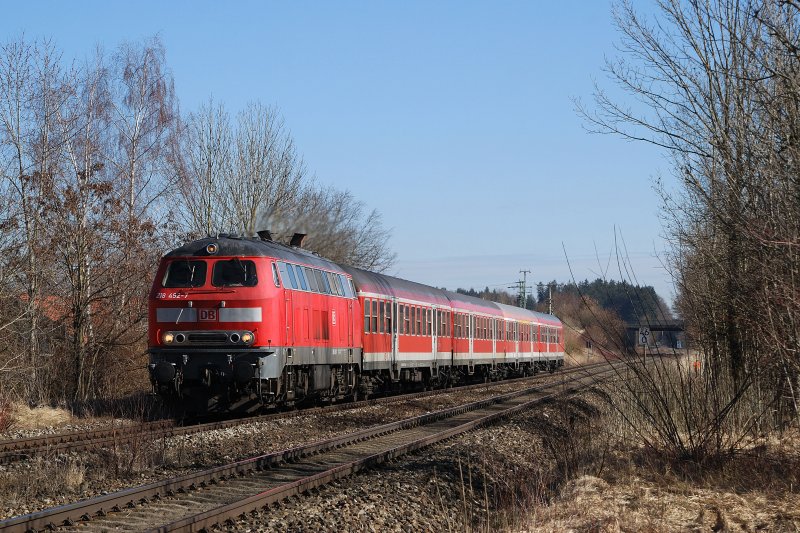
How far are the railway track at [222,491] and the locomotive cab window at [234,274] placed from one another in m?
3.59

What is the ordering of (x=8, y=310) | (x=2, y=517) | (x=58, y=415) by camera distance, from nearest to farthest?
(x=2, y=517)
(x=58, y=415)
(x=8, y=310)

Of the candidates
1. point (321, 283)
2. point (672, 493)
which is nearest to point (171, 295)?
point (321, 283)

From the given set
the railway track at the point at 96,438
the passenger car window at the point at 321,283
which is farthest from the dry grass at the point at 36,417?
the passenger car window at the point at 321,283

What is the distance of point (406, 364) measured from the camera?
27.2 meters

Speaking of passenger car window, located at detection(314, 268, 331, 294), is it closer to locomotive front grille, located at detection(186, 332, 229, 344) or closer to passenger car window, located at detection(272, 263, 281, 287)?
passenger car window, located at detection(272, 263, 281, 287)

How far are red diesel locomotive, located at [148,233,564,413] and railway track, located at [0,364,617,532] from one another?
285 centimetres

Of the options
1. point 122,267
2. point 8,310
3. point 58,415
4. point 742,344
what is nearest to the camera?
point 742,344

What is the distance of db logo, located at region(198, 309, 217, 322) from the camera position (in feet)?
55.2

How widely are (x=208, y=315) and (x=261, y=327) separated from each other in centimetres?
97

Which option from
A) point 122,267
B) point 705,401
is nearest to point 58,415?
point 122,267

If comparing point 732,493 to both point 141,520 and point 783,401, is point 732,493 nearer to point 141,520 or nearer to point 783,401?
point 783,401

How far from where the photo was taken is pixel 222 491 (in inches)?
397

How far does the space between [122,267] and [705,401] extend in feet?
54.5

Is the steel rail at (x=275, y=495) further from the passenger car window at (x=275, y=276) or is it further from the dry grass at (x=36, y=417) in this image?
the dry grass at (x=36, y=417)
